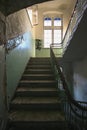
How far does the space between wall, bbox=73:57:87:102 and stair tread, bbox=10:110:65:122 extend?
14.3 ft

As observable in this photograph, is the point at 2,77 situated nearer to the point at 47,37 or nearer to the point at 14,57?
the point at 14,57

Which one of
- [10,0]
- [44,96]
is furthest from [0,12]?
[44,96]

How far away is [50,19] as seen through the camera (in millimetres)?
13766

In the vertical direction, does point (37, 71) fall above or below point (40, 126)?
above

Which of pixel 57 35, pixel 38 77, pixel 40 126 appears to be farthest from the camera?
pixel 57 35

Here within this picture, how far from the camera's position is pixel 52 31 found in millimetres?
13938

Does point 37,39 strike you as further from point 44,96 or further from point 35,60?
point 44,96

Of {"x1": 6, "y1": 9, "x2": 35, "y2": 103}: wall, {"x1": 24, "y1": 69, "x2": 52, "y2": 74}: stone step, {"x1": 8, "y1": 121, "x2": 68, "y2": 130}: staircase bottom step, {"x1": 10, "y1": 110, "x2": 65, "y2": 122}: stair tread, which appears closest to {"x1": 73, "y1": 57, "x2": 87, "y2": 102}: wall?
{"x1": 24, "y1": 69, "x2": 52, "y2": 74}: stone step

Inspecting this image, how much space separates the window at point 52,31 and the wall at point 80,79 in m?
3.72

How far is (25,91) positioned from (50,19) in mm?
8731

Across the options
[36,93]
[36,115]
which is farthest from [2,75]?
[36,93]

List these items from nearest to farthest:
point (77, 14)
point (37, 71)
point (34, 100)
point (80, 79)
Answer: point (34, 100) → point (77, 14) → point (37, 71) → point (80, 79)

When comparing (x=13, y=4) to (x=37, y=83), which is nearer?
(x=13, y=4)

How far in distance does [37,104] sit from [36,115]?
0.44 m
